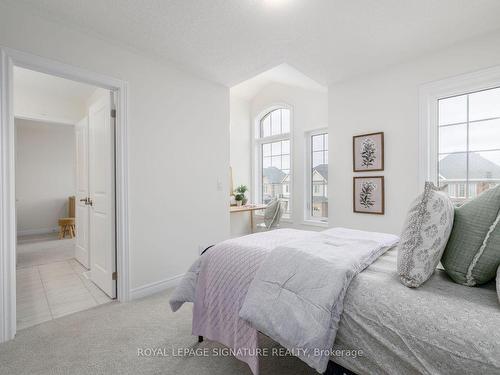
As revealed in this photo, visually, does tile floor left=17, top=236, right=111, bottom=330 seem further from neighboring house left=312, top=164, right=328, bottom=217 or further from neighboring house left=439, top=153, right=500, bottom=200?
neighboring house left=439, top=153, right=500, bottom=200

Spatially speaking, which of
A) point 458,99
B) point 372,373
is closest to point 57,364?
point 372,373

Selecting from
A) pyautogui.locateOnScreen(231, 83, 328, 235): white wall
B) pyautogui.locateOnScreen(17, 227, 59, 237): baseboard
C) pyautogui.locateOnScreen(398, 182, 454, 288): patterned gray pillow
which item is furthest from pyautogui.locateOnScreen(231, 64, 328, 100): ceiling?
pyautogui.locateOnScreen(17, 227, 59, 237): baseboard

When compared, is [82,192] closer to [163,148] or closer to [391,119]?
[163,148]

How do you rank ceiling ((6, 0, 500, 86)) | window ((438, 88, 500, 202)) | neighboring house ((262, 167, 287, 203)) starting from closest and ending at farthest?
ceiling ((6, 0, 500, 86))
window ((438, 88, 500, 202))
neighboring house ((262, 167, 287, 203))

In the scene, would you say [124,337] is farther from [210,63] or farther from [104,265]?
→ [210,63]

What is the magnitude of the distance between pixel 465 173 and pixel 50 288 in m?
4.50

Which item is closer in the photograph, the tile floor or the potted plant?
the tile floor

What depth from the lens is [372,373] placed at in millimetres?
1004

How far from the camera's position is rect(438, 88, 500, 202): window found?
8.05 feet

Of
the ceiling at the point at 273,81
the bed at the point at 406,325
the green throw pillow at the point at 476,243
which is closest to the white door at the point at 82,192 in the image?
the ceiling at the point at 273,81

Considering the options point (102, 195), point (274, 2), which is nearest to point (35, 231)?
point (102, 195)

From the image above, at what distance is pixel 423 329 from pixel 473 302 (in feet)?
0.72

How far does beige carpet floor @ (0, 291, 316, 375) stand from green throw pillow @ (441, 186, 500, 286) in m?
1.00

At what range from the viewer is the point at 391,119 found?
9.67 ft
